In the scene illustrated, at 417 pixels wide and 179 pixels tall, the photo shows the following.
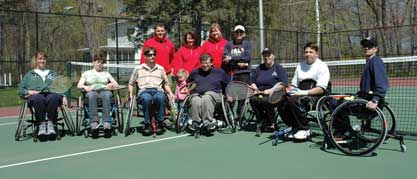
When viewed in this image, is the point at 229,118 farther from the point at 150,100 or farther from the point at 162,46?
the point at 162,46

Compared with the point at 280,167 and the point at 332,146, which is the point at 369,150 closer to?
the point at 332,146

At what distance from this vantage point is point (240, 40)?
699cm

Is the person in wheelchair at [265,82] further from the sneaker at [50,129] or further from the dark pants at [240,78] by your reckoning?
the sneaker at [50,129]

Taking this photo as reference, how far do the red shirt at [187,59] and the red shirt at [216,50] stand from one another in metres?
0.15

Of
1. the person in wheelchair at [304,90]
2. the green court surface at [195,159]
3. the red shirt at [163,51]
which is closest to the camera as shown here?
the green court surface at [195,159]

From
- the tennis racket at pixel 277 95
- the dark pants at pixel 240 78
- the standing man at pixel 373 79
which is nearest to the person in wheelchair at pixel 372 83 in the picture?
the standing man at pixel 373 79

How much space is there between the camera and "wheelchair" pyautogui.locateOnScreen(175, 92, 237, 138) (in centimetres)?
649

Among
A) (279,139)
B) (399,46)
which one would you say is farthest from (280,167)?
(399,46)

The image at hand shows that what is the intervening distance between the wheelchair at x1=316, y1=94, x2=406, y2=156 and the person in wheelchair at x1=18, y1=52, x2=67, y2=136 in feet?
11.5

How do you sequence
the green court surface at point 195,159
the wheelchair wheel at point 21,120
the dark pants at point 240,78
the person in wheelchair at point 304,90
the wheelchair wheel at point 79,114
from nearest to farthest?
the green court surface at point 195,159, the person in wheelchair at point 304,90, the wheelchair wheel at point 21,120, the wheelchair wheel at point 79,114, the dark pants at point 240,78

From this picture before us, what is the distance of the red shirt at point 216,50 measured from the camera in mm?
7191

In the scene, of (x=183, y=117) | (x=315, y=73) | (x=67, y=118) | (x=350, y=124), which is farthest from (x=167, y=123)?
(x=350, y=124)

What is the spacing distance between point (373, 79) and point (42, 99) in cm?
421

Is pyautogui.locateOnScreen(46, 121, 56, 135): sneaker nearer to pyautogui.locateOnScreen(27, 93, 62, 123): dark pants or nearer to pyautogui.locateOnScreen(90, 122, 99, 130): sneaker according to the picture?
pyautogui.locateOnScreen(27, 93, 62, 123): dark pants
